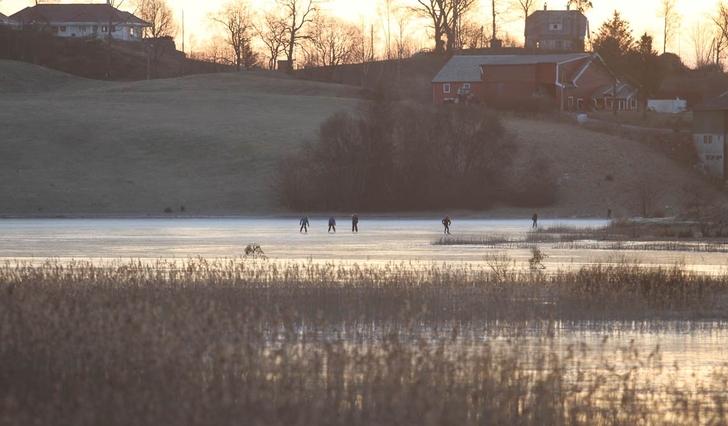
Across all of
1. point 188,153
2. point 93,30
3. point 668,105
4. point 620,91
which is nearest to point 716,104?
point 620,91

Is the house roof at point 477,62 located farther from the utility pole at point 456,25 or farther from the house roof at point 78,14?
the house roof at point 78,14

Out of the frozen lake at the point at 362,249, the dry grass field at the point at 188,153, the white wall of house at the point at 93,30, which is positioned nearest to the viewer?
the frozen lake at the point at 362,249

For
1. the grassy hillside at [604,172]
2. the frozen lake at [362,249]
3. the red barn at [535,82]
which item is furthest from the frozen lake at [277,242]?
the red barn at [535,82]

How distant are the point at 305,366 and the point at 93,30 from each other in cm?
17229

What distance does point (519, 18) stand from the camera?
7190 inches

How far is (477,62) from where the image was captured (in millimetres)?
144500

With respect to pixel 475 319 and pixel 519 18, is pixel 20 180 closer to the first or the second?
pixel 475 319

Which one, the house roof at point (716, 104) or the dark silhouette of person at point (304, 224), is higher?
the house roof at point (716, 104)

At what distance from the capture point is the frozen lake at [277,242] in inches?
1861

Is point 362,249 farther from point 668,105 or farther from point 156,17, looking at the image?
point 156,17

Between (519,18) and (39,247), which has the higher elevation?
(519,18)

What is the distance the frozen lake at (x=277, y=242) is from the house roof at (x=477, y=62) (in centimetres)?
5578

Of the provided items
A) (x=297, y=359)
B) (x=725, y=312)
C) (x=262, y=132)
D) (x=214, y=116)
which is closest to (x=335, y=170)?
(x=262, y=132)

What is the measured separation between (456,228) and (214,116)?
6042 centimetres
